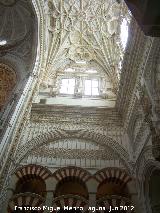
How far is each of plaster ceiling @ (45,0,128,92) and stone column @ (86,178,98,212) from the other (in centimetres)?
561

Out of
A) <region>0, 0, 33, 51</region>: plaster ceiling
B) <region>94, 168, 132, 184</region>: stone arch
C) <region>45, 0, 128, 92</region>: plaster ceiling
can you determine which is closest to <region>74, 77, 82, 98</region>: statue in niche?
<region>45, 0, 128, 92</region>: plaster ceiling

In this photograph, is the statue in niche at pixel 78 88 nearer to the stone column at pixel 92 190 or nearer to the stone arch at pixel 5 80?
the stone arch at pixel 5 80

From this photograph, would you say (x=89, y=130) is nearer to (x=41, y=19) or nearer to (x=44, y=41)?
(x=44, y=41)

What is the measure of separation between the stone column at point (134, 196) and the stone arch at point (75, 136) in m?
0.88

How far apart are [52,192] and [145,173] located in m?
2.62

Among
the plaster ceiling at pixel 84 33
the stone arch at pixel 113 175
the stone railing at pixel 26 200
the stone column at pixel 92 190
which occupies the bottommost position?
the stone railing at pixel 26 200

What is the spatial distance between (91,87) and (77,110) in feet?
6.64

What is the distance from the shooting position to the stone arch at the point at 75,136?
8782 mm

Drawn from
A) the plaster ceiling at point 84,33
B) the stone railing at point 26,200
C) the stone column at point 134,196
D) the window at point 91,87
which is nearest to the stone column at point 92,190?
the stone column at point 134,196

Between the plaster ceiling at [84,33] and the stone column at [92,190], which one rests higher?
the plaster ceiling at [84,33]

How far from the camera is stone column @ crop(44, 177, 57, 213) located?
751cm

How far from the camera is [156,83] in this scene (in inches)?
273

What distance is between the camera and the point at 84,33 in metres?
13.2

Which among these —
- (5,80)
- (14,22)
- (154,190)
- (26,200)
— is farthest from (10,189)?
(14,22)
